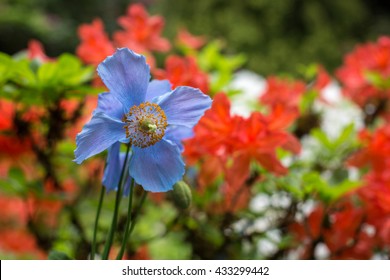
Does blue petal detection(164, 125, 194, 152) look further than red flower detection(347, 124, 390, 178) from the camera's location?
No

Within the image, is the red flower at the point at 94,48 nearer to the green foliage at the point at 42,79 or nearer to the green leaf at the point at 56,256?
the green foliage at the point at 42,79

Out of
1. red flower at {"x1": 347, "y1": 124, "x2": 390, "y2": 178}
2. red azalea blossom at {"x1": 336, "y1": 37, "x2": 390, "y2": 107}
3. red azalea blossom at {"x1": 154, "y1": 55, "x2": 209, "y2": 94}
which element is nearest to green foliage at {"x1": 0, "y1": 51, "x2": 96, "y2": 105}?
red azalea blossom at {"x1": 154, "y1": 55, "x2": 209, "y2": 94}

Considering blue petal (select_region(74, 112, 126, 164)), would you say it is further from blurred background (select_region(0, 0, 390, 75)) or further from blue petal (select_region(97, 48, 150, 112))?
blurred background (select_region(0, 0, 390, 75))

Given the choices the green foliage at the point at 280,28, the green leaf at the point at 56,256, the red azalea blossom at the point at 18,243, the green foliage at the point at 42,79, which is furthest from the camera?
the green foliage at the point at 280,28

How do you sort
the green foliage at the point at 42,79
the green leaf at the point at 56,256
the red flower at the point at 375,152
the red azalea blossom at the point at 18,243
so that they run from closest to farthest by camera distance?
the green leaf at the point at 56,256 < the green foliage at the point at 42,79 < the red flower at the point at 375,152 < the red azalea blossom at the point at 18,243

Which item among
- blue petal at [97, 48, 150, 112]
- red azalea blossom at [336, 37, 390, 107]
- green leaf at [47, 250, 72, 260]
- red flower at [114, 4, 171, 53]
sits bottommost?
green leaf at [47, 250, 72, 260]

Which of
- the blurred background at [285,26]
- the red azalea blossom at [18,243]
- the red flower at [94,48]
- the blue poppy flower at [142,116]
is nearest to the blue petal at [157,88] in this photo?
the blue poppy flower at [142,116]

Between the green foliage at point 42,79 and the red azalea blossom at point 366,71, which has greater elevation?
the red azalea blossom at point 366,71
